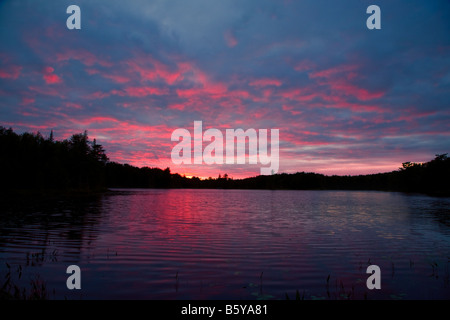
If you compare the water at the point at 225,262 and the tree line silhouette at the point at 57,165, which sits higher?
the tree line silhouette at the point at 57,165

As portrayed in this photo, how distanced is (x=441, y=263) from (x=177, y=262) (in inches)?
553

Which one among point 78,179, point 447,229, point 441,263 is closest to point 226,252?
point 441,263

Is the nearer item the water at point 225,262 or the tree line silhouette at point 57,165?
the water at point 225,262

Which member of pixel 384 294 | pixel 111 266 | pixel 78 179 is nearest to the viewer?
pixel 384 294

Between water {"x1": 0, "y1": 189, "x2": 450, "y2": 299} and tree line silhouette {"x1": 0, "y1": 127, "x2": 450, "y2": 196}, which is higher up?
tree line silhouette {"x1": 0, "y1": 127, "x2": 450, "y2": 196}

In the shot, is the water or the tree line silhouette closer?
the water

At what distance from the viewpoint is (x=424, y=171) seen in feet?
479

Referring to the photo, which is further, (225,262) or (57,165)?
(57,165)

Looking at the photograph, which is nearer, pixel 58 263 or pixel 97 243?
pixel 58 263

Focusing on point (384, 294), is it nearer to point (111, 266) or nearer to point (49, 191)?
point (111, 266)

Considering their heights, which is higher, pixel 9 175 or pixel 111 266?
pixel 9 175

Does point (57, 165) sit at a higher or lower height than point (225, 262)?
higher

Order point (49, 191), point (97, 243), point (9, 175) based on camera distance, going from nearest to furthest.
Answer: point (97, 243), point (9, 175), point (49, 191)
